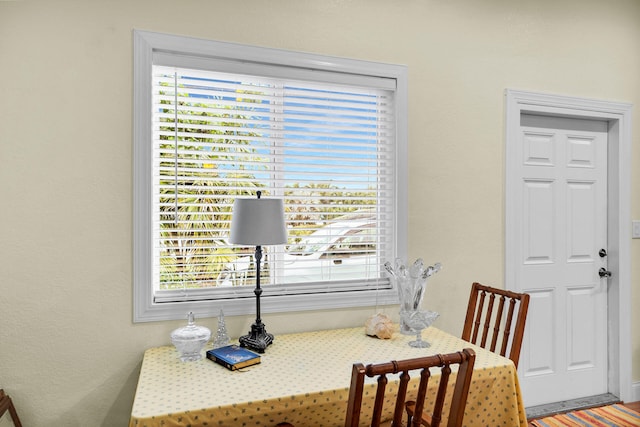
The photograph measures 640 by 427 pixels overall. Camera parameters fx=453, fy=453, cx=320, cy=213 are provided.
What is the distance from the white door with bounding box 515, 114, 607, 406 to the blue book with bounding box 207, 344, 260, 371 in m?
1.83

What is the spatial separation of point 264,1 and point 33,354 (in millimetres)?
1967

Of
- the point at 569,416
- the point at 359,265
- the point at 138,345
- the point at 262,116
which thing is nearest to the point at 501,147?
the point at 359,265

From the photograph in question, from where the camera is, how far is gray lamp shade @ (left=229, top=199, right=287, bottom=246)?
1935 millimetres

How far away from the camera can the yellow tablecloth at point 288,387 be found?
1514 millimetres

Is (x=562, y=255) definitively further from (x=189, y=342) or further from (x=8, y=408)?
(x=8, y=408)

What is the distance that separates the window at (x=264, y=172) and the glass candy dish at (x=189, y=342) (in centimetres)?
28

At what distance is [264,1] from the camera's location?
7.52 feet

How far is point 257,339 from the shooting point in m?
2.04

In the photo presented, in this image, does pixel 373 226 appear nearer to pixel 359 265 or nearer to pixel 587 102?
pixel 359 265

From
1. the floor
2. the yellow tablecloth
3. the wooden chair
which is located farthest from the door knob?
the wooden chair

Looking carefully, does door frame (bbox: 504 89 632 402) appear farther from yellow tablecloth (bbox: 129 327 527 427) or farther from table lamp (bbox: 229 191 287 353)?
table lamp (bbox: 229 191 287 353)

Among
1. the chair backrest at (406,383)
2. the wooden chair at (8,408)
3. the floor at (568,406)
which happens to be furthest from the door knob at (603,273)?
the wooden chair at (8,408)

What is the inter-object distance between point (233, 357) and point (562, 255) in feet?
7.58

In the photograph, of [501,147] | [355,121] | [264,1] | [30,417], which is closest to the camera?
[30,417]
